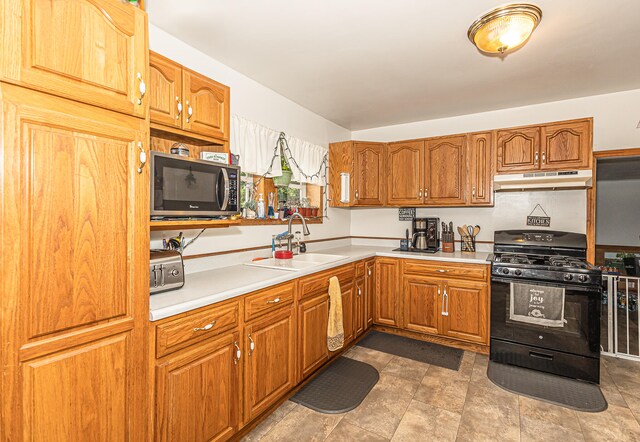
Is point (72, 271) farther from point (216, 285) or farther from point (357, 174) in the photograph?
point (357, 174)

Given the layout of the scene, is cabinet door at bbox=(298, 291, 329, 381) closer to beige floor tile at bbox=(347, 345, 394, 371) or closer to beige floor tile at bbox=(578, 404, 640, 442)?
beige floor tile at bbox=(347, 345, 394, 371)

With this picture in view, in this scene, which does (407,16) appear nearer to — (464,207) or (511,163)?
(511,163)

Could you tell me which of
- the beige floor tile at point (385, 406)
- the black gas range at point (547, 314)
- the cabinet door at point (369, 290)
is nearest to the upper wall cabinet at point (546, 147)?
the black gas range at point (547, 314)

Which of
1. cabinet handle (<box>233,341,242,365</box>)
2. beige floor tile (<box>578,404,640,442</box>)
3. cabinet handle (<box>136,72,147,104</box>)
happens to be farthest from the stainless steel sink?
beige floor tile (<box>578,404,640,442</box>)

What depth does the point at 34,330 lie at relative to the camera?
1063mm

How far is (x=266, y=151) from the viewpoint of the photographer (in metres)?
2.89

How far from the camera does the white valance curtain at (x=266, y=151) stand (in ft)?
8.61

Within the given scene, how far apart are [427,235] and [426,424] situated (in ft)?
6.94

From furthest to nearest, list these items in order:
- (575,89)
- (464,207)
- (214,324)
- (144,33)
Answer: (464,207) < (575,89) < (214,324) < (144,33)

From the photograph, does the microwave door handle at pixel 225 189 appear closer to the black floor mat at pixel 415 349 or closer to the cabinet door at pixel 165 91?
the cabinet door at pixel 165 91

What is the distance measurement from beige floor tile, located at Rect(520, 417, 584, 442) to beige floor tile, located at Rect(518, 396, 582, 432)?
2 centimetres

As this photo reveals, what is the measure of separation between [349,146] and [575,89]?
7.29 feet

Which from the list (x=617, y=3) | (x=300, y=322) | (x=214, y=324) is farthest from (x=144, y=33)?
(x=617, y=3)

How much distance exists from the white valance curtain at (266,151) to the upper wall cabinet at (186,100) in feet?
1.59
